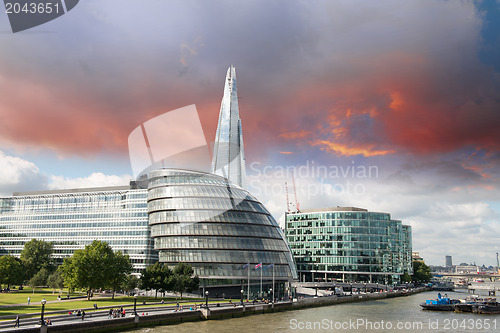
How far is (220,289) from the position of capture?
108188mm

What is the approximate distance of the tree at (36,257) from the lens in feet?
408

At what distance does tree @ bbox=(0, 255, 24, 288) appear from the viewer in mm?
104037

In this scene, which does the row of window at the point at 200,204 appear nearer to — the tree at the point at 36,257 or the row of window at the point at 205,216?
the row of window at the point at 205,216

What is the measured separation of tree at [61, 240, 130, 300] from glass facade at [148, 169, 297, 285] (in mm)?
20408

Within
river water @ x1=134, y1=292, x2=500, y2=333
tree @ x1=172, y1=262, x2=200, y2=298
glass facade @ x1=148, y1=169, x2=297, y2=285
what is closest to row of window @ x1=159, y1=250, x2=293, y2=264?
glass facade @ x1=148, y1=169, x2=297, y2=285

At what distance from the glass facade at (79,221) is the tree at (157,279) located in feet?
89.8

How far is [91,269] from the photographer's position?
8812 cm

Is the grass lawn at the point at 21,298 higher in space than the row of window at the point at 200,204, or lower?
lower

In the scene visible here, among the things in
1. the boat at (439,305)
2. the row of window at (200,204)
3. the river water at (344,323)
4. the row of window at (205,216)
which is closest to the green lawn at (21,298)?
the row of window at (205,216)

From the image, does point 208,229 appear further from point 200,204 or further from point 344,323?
point 344,323

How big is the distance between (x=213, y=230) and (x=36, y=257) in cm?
5743

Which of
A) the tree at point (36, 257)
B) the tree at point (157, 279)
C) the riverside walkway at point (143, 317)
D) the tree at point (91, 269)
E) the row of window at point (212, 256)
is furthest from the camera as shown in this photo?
the tree at point (36, 257)

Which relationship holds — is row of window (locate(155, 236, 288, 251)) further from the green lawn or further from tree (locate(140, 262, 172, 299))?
the green lawn

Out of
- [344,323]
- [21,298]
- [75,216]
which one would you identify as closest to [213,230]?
[344,323]
